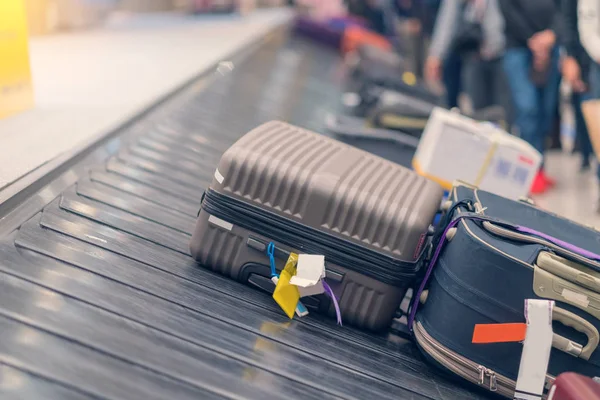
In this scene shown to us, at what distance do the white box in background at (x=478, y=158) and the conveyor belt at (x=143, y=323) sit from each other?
3.94 ft

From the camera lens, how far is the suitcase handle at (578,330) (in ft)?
4.90

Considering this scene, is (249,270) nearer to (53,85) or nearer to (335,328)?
(335,328)

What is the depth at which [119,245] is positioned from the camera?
5.99ft

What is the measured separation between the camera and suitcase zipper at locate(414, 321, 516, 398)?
5.18ft

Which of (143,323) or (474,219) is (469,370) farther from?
(143,323)

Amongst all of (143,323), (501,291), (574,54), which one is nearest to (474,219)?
(501,291)

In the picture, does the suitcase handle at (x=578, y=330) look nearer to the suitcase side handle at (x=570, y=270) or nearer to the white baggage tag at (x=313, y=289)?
the suitcase side handle at (x=570, y=270)

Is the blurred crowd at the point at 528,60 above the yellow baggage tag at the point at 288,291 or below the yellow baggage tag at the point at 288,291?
above

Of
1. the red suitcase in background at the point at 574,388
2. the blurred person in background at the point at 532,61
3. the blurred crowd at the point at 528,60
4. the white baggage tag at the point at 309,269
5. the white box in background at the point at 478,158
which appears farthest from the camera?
the blurred person in background at the point at 532,61

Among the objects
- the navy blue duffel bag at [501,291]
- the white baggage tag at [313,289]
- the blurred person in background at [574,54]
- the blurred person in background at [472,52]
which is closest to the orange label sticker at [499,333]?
the navy blue duffel bag at [501,291]

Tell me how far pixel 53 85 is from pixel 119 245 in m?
1.63

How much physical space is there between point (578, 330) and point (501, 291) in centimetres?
20

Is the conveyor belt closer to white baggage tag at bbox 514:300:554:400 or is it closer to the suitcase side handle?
white baggage tag at bbox 514:300:554:400

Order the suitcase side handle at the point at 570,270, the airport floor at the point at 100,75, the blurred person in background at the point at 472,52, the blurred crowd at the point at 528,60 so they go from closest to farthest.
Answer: the suitcase side handle at the point at 570,270 → the airport floor at the point at 100,75 → the blurred crowd at the point at 528,60 → the blurred person in background at the point at 472,52
